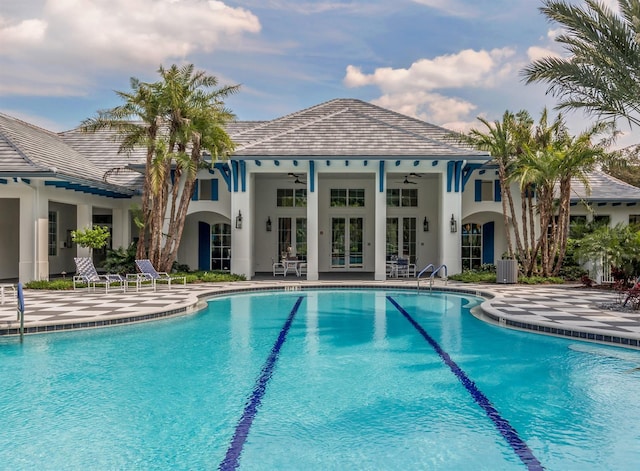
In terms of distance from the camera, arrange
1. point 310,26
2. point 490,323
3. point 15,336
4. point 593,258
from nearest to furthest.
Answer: point 15,336
point 490,323
point 593,258
point 310,26

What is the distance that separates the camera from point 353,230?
21.6 meters

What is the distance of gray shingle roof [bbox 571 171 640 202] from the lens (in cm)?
1938

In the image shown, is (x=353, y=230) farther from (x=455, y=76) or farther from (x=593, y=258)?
(x=593, y=258)

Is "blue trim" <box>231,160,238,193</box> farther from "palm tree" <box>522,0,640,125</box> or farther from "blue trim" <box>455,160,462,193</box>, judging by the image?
"palm tree" <box>522,0,640,125</box>

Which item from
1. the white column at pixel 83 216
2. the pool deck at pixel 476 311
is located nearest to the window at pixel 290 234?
the pool deck at pixel 476 311

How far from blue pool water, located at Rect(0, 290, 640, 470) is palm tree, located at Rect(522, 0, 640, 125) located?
6028 millimetres

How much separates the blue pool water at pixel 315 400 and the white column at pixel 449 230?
8970 mm

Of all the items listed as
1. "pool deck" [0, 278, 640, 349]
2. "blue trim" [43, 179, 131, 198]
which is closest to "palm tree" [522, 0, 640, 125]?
"pool deck" [0, 278, 640, 349]

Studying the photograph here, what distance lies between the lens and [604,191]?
20.3 m

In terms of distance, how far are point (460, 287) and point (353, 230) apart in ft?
24.1

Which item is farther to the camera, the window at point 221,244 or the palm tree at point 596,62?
the window at point 221,244

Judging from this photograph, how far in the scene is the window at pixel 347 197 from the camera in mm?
21469

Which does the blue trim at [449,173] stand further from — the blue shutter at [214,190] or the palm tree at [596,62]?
the blue shutter at [214,190]

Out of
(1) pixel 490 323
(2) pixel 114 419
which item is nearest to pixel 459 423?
(2) pixel 114 419
